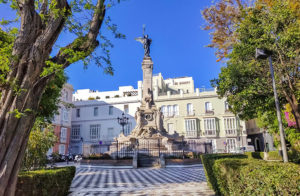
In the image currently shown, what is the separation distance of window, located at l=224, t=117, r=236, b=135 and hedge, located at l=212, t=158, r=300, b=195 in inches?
1188

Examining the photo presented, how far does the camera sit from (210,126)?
3366 centimetres

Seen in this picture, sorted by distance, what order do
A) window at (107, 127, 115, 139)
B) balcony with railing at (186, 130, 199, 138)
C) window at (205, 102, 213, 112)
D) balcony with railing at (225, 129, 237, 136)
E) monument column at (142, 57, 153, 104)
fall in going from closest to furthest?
monument column at (142, 57, 153, 104) < balcony with railing at (225, 129, 237, 136) < balcony with railing at (186, 130, 199, 138) < window at (205, 102, 213, 112) < window at (107, 127, 115, 139)

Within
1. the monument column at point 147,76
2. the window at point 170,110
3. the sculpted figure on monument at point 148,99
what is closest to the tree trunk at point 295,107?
the sculpted figure on monument at point 148,99

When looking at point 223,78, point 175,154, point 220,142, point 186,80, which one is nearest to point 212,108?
point 220,142

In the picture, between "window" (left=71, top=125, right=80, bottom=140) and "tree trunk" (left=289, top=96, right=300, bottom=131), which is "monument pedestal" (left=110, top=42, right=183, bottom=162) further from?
"window" (left=71, top=125, right=80, bottom=140)

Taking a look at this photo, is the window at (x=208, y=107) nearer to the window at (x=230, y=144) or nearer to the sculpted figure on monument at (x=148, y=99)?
the window at (x=230, y=144)

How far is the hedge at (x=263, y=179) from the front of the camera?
9.02 ft

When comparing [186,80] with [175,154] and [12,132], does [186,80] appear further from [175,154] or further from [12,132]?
[12,132]

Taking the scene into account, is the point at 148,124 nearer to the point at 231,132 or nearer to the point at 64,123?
the point at 231,132

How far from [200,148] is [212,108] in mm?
17011

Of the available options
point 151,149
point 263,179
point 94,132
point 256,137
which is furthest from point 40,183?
point 256,137

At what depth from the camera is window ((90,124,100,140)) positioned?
3681 cm

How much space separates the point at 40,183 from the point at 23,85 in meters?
2.55

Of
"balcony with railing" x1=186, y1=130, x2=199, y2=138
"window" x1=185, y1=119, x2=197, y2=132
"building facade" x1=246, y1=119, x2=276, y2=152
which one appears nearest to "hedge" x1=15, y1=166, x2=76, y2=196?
"balcony with railing" x1=186, y1=130, x2=199, y2=138
